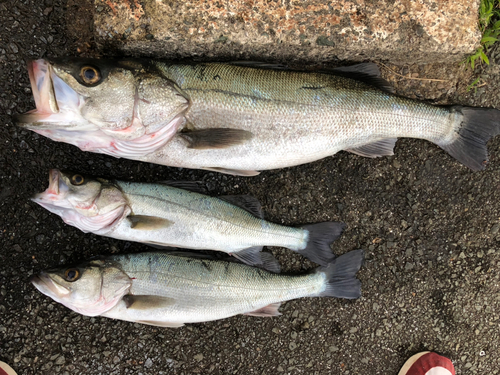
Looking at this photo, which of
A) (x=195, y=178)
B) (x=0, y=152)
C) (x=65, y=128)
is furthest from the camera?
(x=195, y=178)

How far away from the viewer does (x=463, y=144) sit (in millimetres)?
2977

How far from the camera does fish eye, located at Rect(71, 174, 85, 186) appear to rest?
264 centimetres

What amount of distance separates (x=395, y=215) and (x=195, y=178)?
6.69 ft

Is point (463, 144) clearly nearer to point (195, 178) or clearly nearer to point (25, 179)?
point (195, 178)

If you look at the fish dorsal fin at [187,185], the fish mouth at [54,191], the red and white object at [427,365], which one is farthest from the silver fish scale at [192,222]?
the red and white object at [427,365]

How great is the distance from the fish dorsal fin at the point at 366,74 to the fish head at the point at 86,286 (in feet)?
8.35

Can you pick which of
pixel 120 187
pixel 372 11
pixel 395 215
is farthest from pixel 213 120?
pixel 395 215

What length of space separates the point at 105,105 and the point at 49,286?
1.53 meters

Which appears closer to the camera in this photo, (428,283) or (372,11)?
(372,11)

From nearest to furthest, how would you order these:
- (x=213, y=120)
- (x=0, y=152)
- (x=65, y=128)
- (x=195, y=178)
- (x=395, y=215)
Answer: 1. (x=65, y=128)
2. (x=213, y=120)
3. (x=0, y=152)
4. (x=195, y=178)
5. (x=395, y=215)

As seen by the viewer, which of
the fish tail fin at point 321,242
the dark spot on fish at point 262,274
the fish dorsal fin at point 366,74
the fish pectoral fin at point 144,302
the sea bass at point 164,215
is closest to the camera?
the sea bass at point 164,215

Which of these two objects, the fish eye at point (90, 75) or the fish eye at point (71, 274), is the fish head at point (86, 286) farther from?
the fish eye at point (90, 75)

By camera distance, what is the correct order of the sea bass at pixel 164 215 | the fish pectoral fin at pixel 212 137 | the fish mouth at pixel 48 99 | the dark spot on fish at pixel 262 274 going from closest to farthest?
the fish mouth at pixel 48 99, the fish pectoral fin at pixel 212 137, the sea bass at pixel 164 215, the dark spot on fish at pixel 262 274

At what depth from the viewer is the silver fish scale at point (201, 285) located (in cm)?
279
